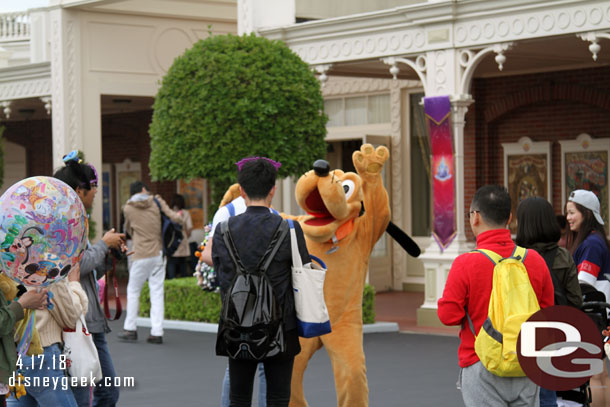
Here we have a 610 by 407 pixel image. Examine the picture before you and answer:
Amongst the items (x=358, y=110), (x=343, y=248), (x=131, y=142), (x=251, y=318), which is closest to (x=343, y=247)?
(x=343, y=248)

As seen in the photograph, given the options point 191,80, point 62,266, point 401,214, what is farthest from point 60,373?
point 401,214

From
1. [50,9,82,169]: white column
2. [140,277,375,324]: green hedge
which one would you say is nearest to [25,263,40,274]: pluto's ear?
[140,277,375,324]: green hedge

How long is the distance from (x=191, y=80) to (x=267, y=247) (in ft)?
25.8

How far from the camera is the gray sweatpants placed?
14.5 ft

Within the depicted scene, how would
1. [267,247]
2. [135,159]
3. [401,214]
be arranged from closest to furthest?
1. [267,247]
2. [401,214]
3. [135,159]

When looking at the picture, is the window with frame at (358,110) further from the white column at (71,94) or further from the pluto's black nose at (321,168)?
the pluto's black nose at (321,168)

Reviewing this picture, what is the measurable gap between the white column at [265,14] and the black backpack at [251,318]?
968 cm

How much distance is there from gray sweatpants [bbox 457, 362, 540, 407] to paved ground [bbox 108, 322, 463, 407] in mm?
3292

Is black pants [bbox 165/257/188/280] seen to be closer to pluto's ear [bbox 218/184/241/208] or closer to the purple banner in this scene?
the purple banner

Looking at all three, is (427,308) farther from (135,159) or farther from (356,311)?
(135,159)

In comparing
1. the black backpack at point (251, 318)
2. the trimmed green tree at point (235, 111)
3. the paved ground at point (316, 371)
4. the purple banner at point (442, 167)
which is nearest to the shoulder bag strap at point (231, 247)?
the black backpack at point (251, 318)

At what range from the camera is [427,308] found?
40.4 ft

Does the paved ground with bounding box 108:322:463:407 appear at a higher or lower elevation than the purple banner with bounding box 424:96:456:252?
lower

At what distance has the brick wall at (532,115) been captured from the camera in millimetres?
14016
